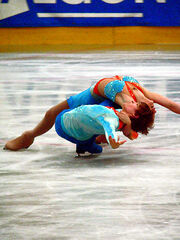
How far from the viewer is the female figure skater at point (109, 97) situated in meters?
3.41

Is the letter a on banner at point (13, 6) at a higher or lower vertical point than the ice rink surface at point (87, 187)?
lower

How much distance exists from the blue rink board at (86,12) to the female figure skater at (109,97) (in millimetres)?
12622

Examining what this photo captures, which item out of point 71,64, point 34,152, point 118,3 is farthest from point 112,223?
point 118,3

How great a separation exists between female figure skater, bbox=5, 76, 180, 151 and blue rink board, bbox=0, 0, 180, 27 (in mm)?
12622

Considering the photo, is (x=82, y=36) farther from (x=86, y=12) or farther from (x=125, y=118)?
(x=125, y=118)

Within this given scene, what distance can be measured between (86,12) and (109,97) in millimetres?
13042

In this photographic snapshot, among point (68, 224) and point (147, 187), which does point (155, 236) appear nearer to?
point (68, 224)

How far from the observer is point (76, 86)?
7.12m

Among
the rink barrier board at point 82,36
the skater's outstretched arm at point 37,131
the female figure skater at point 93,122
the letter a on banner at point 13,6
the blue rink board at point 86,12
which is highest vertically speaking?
the female figure skater at point 93,122

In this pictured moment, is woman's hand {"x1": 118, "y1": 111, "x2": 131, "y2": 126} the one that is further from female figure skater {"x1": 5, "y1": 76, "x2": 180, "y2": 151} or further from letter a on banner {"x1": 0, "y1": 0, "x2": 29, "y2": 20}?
letter a on banner {"x1": 0, "y1": 0, "x2": 29, "y2": 20}

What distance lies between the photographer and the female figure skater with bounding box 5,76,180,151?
341cm

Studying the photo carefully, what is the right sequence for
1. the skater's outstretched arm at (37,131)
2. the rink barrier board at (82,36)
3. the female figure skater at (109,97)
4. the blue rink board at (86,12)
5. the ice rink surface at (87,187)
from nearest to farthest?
the ice rink surface at (87,187) < the female figure skater at (109,97) < the skater's outstretched arm at (37,131) < the blue rink board at (86,12) < the rink barrier board at (82,36)

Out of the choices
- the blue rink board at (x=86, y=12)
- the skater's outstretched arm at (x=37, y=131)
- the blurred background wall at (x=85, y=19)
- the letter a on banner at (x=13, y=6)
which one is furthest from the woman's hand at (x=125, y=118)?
the letter a on banner at (x=13, y=6)

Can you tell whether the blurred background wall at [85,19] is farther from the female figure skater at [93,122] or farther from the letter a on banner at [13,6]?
the female figure skater at [93,122]
